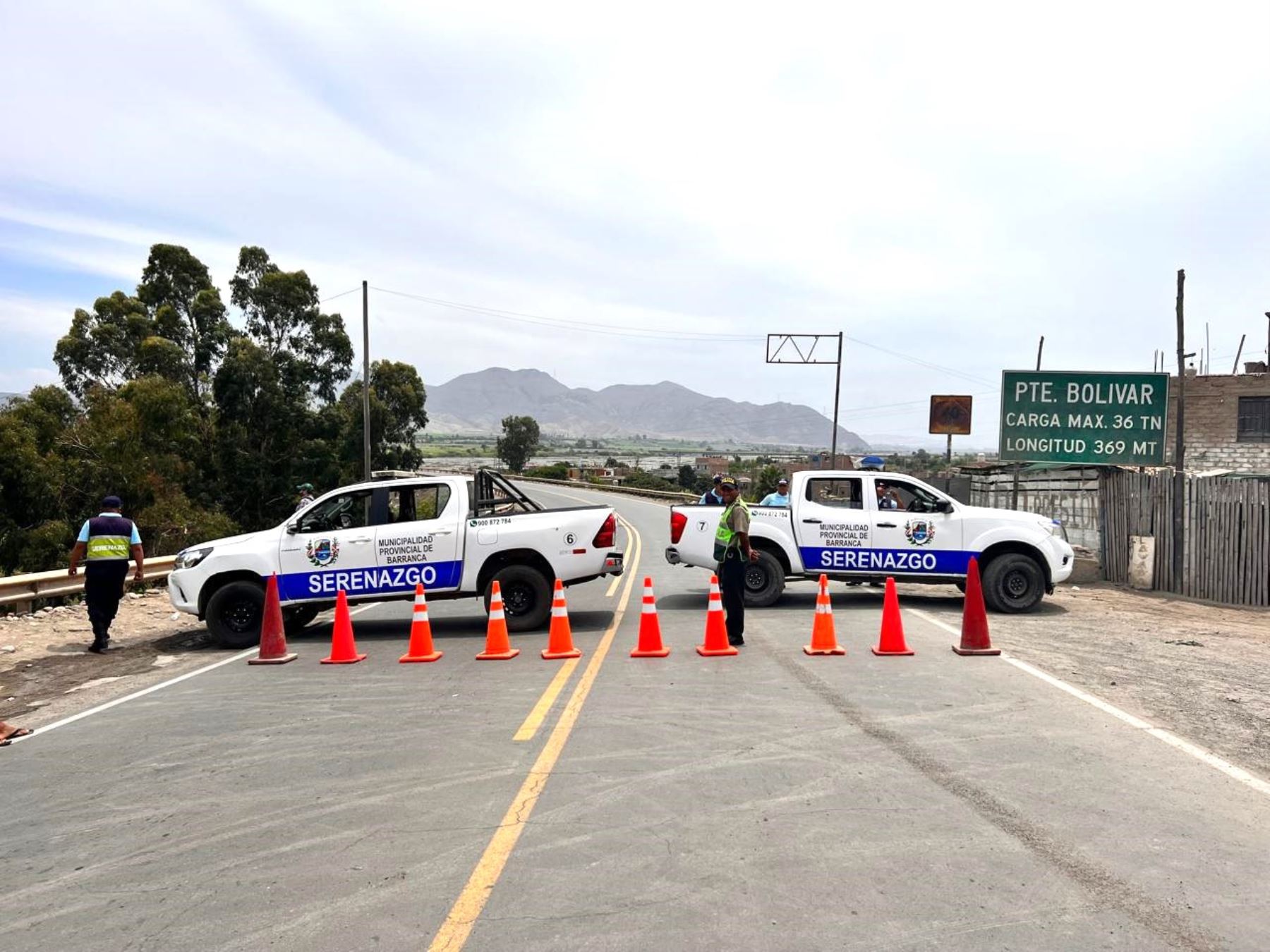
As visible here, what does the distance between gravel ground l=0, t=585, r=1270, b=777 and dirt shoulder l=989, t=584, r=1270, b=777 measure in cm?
2

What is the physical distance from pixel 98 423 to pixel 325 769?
28.7 m

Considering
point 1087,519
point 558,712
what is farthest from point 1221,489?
point 558,712

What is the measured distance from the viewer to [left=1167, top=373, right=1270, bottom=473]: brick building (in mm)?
30109

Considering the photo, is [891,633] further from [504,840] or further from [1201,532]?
[1201,532]

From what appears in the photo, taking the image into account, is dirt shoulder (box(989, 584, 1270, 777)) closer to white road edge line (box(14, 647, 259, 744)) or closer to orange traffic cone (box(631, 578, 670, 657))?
orange traffic cone (box(631, 578, 670, 657))

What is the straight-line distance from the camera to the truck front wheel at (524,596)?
11.7 meters

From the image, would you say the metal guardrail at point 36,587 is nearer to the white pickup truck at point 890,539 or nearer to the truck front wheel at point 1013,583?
the white pickup truck at point 890,539

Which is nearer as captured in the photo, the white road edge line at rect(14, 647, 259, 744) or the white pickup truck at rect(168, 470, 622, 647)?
the white road edge line at rect(14, 647, 259, 744)

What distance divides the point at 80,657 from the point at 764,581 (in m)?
8.62

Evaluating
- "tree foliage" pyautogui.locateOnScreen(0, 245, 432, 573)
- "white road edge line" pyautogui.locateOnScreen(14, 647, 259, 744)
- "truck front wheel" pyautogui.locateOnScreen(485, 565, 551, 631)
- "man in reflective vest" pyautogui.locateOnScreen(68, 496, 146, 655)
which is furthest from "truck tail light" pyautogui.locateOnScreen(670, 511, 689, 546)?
"tree foliage" pyautogui.locateOnScreen(0, 245, 432, 573)

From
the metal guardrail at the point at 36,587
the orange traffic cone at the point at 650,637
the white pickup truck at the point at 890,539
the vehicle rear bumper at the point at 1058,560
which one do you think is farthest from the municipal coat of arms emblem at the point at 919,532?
the metal guardrail at the point at 36,587

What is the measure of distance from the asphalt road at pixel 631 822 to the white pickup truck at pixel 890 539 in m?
4.69

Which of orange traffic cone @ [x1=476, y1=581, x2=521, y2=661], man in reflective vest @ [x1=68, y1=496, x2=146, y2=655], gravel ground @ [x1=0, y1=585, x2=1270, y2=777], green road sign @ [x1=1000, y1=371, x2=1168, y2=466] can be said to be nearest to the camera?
gravel ground @ [x1=0, y1=585, x2=1270, y2=777]

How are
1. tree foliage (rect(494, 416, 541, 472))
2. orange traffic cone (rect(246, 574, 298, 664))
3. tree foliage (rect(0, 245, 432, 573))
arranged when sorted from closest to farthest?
orange traffic cone (rect(246, 574, 298, 664)), tree foliage (rect(0, 245, 432, 573)), tree foliage (rect(494, 416, 541, 472))
